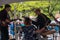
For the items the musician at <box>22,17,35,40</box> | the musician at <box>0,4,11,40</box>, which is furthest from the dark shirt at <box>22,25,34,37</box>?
the musician at <box>0,4,11,40</box>

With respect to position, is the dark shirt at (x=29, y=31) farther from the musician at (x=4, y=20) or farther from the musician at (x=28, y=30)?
the musician at (x=4, y=20)

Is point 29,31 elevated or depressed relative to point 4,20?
depressed

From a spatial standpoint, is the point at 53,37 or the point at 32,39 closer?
the point at 32,39

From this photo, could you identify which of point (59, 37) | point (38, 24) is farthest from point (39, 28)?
point (59, 37)

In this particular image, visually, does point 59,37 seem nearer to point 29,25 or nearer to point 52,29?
point 52,29

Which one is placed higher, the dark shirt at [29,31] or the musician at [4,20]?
the musician at [4,20]

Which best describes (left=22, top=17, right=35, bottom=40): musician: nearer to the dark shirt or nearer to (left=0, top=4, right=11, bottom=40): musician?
the dark shirt

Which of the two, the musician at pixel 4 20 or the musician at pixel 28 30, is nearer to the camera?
the musician at pixel 4 20

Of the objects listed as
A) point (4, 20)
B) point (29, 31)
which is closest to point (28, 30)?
point (29, 31)

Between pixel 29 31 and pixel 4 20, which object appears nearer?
pixel 4 20

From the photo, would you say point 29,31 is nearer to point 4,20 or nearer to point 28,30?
point 28,30

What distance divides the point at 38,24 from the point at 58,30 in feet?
4.00

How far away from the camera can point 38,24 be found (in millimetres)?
4738

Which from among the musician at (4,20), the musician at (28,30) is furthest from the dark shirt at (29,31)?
the musician at (4,20)
